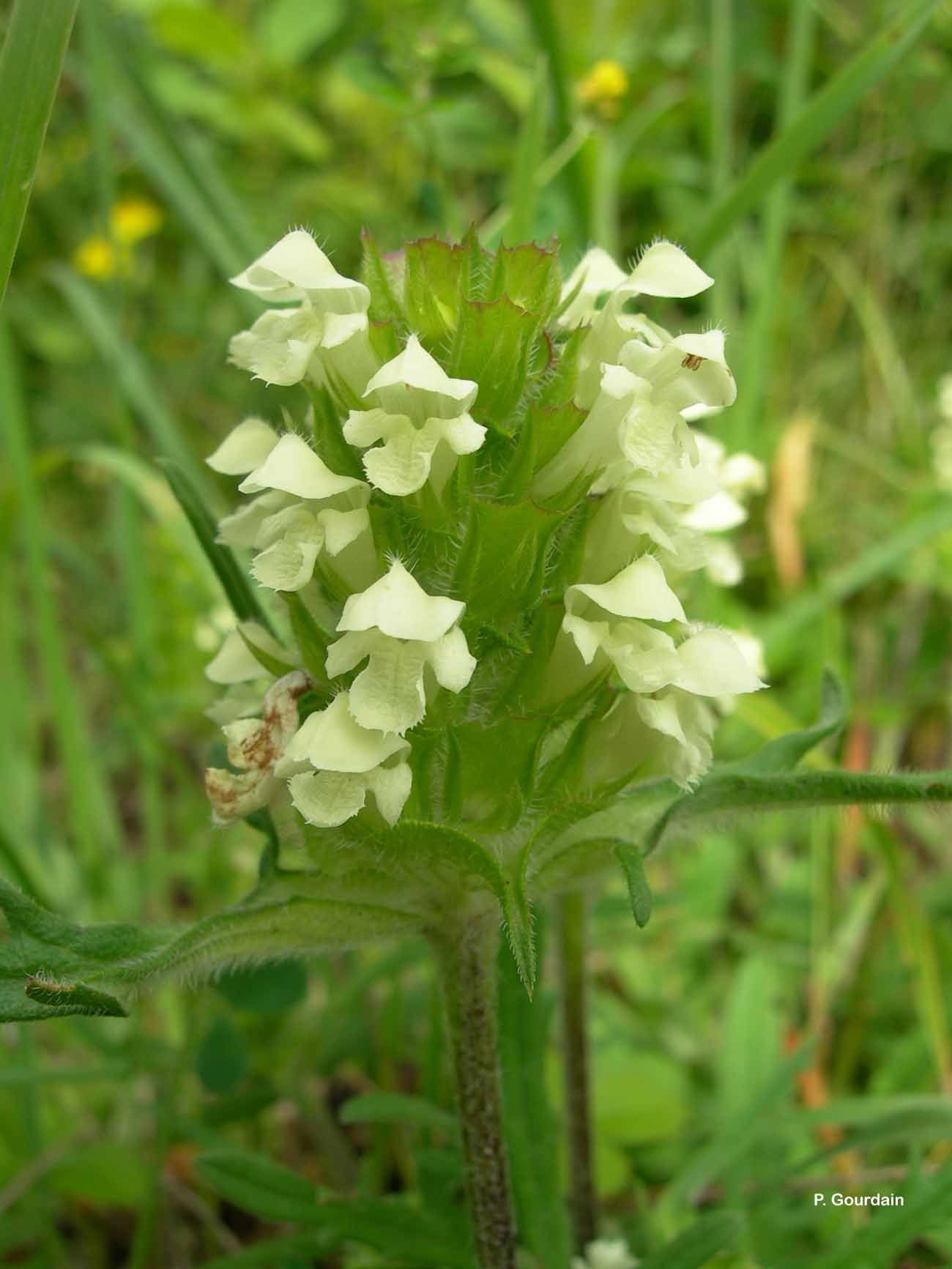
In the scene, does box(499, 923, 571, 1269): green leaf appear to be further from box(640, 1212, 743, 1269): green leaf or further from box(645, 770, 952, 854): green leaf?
box(645, 770, 952, 854): green leaf

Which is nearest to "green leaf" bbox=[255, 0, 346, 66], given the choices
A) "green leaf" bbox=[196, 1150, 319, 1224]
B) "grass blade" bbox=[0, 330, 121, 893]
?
"grass blade" bbox=[0, 330, 121, 893]

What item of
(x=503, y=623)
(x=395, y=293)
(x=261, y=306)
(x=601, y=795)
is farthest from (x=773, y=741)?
(x=261, y=306)

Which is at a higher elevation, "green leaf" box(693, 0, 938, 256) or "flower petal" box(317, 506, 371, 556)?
"green leaf" box(693, 0, 938, 256)

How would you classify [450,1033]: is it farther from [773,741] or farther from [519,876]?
[773,741]

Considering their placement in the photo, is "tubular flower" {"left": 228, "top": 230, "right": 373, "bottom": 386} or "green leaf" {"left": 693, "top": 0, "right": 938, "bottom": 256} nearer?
"tubular flower" {"left": 228, "top": 230, "right": 373, "bottom": 386}

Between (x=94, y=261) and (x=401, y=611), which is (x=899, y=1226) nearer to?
(x=401, y=611)

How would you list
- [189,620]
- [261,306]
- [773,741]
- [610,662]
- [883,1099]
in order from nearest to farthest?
[610,662] < [773,741] < [883,1099] < [261,306] < [189,620]

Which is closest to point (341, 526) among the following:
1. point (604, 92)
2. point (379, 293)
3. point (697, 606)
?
point (379, 293)
